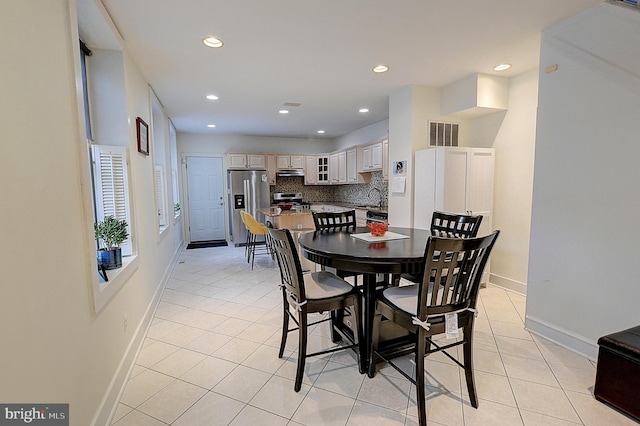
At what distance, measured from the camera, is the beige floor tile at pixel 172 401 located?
5.55 ft

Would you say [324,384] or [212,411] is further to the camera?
[324,384]

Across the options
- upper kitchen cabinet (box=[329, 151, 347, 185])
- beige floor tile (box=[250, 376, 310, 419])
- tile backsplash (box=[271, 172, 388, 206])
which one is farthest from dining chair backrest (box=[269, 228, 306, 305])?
upper kitchen cabinet (box=[329, 151, 347, 185])

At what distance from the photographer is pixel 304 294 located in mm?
1865

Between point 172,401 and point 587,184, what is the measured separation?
316 centimetres

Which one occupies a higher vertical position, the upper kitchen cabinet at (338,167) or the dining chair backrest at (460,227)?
the upper kitchen cabinet at (338,167)

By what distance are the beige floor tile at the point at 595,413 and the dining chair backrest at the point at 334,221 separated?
1.95 metres

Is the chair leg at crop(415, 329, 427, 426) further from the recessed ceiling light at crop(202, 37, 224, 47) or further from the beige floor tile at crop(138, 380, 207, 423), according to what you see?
the recessed ceiling light at crop(202, 37, 224, 47)

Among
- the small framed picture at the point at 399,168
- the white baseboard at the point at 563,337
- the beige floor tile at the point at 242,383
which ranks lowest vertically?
the beige floor tile at the point at 242,383

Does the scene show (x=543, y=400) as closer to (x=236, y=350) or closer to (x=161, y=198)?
(x=236, y=350)

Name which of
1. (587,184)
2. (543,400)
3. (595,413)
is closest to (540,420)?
(543,400)

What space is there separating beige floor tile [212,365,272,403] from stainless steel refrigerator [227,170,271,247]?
447cm

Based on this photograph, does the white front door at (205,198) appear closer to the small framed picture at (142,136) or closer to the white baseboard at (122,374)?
the small framed picture at (142,136)

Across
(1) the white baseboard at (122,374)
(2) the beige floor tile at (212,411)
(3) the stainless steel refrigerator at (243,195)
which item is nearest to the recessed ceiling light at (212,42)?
(1) the white baseboard at (122,374)

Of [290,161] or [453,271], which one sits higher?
[290,161]
